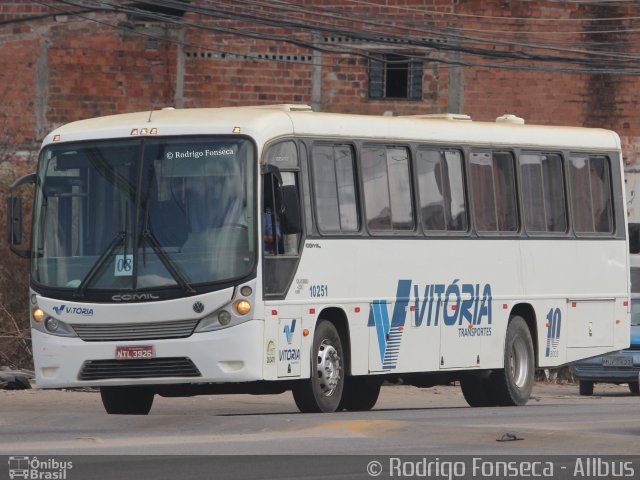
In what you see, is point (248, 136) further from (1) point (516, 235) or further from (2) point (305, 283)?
(1) point (516, 235)

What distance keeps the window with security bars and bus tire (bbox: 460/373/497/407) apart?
601 inches

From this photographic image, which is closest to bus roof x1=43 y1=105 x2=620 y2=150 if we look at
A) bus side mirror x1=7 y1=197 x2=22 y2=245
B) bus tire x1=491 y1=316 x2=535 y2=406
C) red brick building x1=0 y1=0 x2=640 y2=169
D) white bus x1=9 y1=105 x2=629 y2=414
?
white bus x1=9 y1=105 x2=629 y2=414

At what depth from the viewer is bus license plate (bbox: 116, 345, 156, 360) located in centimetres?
1675

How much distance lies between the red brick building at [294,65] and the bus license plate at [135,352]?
19273 mm

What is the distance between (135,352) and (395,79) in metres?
20.5

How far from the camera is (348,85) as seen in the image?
3603 cm

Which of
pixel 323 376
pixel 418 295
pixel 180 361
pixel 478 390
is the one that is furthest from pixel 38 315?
pixel 478 390

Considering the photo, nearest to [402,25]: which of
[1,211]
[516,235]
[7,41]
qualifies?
[7,41]

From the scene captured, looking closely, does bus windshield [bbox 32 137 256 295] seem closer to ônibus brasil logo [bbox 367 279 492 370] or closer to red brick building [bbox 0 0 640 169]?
ônibus brasil logo [bbox 367 279 492 370]

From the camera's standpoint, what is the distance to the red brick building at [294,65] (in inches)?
1405

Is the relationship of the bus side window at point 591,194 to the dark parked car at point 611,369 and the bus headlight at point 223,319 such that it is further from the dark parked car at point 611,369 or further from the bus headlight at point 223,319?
the bus headlight at point 223,319

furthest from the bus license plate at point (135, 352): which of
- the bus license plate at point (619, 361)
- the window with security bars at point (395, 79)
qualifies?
the window with security bars at point (395, 79)

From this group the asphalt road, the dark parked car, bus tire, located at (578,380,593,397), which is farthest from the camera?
bus tire, located at (578,380,593,397)

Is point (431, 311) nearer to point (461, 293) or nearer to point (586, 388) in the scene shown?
point (461, 293)
